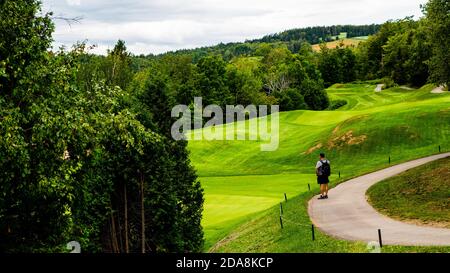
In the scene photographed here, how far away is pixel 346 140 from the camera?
63125mm

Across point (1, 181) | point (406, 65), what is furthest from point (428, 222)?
point (406, 65)

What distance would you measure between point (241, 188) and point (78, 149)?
39.9m

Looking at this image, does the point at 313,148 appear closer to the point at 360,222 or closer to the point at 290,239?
the point at 290,239

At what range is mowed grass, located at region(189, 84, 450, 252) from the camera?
44.6 m

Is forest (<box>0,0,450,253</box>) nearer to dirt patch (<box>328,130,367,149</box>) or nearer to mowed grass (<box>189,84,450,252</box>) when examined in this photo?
mowed grass (<box>189,84,450,252</box>)

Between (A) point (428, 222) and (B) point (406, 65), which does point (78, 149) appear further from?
(B) point (406, 65)

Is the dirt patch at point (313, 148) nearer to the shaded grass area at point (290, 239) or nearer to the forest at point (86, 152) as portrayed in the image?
the forest at point (86, 152)

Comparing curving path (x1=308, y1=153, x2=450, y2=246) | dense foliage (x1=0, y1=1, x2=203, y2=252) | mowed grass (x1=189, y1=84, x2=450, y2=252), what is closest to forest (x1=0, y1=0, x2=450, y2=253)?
dense foliage (x1=0, y1=1, x2=203, y2=252)

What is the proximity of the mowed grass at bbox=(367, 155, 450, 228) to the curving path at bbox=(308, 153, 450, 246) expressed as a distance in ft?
2.22

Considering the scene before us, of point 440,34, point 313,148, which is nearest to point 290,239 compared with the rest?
point 440,34

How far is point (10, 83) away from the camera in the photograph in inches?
564

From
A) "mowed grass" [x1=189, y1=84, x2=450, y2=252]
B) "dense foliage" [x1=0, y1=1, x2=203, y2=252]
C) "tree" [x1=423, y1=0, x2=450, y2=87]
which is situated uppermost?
"tree" [x1=423, y1=0, x2=450, y2=87]

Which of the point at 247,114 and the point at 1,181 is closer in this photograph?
the point at 1,181
